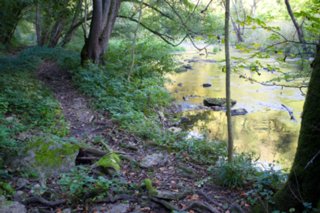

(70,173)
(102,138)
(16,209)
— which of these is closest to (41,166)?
(70,173)

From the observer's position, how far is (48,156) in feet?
15.4

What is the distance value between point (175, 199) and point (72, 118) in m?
4.04

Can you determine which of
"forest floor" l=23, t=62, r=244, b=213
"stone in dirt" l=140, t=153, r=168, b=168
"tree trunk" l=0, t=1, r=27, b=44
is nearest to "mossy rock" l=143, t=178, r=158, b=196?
"forest floor" l=23, t=62, r=244, b=213

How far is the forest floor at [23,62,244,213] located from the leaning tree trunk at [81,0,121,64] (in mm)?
3051

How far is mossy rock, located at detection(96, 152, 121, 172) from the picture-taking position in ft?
15.7

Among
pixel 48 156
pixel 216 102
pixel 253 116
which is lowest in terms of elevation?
pixel 253 116

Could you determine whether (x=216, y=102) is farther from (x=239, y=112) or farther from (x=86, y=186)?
(x=86, y=186)

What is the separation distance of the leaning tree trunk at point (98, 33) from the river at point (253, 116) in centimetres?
403

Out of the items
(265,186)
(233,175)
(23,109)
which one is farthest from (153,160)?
(23,109)

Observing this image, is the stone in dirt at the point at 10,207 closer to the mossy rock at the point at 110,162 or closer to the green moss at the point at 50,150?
the green moss at the point at 50,150

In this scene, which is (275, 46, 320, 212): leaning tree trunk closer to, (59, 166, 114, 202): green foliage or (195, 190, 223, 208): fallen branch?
(195, 190, 223, 208): fallen branch

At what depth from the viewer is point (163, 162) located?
5.62 m

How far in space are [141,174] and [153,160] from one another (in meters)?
0.63

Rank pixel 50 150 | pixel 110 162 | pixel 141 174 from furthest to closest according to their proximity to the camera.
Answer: pixel 141 174, pixel 110 162, pixel 50 150
